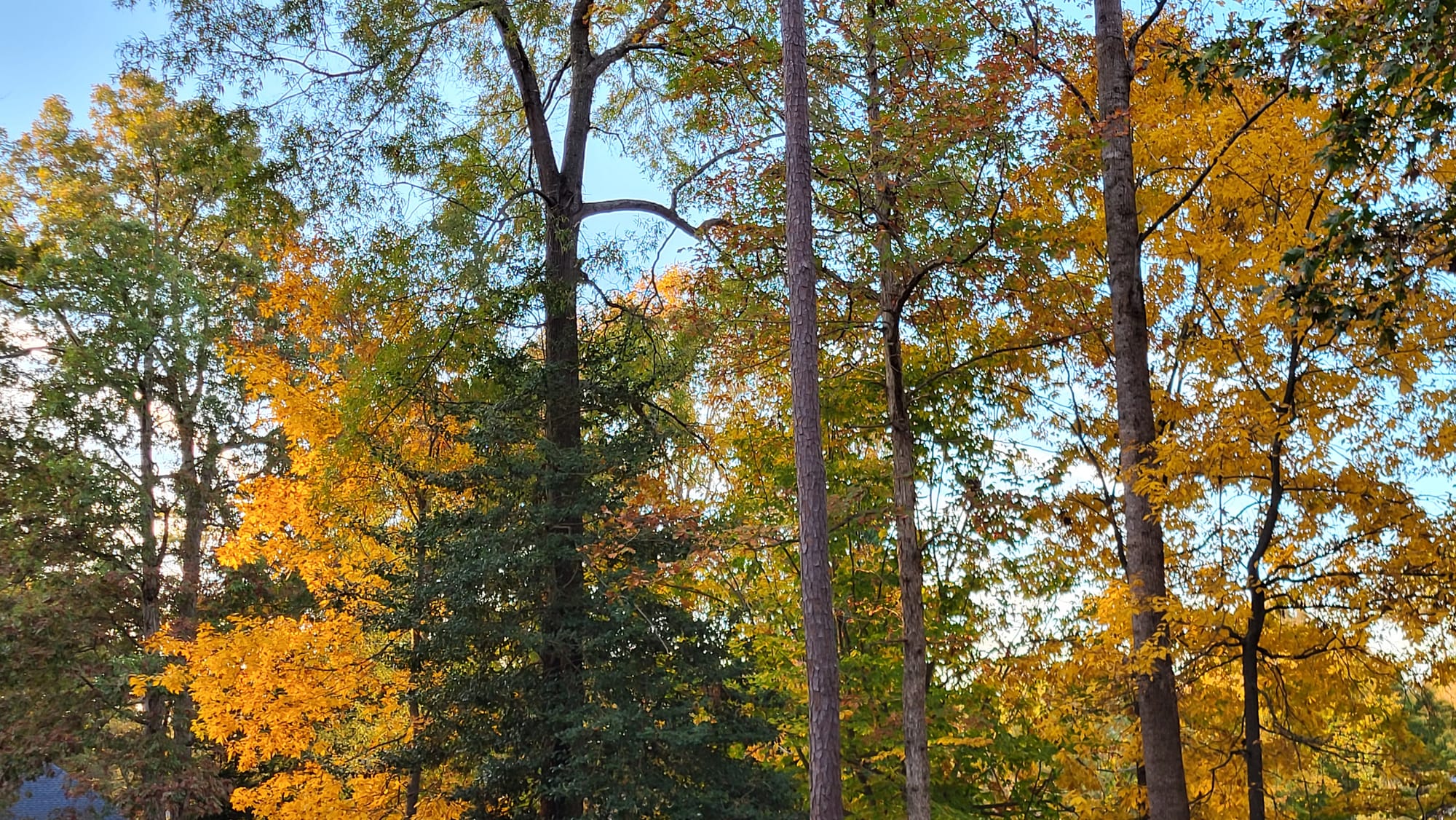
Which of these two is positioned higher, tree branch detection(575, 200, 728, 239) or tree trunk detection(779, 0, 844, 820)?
tree branch detection(575, 200, 728, 239)

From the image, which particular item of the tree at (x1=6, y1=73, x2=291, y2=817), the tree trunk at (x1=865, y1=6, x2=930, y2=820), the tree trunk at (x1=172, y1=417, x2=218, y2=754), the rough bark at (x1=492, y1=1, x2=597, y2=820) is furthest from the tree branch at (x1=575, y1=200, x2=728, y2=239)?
the tree trunk at (x1=172, y1=417, x2=218, y2=754)

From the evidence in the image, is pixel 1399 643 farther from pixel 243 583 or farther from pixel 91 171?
pixel 91 171

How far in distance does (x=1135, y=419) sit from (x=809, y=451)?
356 centimetres

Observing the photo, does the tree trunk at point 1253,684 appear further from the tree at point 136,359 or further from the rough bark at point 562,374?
the tree at point 136,359

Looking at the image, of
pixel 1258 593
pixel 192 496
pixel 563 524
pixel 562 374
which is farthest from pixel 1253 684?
pixel 192 496

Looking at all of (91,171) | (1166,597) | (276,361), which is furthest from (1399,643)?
(91,171)

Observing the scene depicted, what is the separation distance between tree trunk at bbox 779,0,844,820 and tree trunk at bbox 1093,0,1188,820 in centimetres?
287

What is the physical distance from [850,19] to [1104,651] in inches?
258

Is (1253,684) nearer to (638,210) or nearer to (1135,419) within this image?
(1135,419)

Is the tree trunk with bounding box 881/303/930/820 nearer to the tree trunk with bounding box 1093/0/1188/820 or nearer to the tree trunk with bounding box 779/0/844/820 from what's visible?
the tree trunk with bounding box 779/0/844/820

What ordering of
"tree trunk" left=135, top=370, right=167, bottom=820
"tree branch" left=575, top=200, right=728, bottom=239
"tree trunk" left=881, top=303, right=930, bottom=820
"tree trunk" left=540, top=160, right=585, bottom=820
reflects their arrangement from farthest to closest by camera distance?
"tree trunk" left=135, top=370, right=167, bottom=820, "tree branch" left=575, top=200, right=728, bottom=239, "tree trunk" left=540, top=160, right=585, bottom=820, "tree trunk" left=881, top=303, right=930, bottom=820

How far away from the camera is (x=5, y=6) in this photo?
58.8ft

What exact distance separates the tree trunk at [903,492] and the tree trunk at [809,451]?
3.73ft

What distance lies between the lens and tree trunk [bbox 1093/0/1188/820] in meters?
9.15
